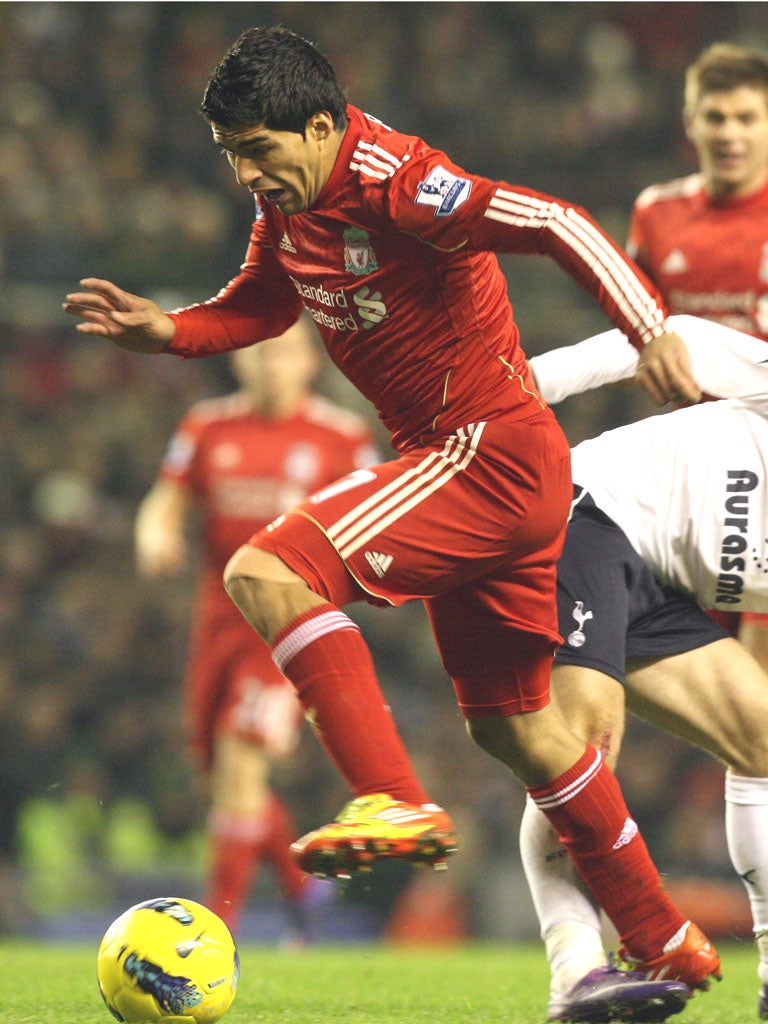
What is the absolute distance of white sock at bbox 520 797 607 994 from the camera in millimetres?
3469

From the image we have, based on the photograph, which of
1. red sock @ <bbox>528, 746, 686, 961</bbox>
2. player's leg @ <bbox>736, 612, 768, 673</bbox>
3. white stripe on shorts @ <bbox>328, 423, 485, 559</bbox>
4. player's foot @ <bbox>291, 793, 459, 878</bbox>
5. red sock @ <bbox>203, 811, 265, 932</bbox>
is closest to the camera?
player's foot @ <bbox>291, 793, 459, 878</bbox>

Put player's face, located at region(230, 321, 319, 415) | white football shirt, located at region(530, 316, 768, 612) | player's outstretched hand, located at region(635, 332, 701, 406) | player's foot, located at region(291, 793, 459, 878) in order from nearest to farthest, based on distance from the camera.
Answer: player's foot, located at region(291, 793, 459, 878) < player's outstretched hand, located at region(635, 332, 701, 406) < white football shirt, located at region(530, 316, 768, 612) < player's face, located at region(230, 321, 319, 415)

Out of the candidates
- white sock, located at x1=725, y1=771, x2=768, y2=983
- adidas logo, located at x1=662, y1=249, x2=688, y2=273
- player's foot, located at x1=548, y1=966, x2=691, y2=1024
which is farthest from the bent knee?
adidas logo, located at x1=662, y1=249, x2=688, y2=273

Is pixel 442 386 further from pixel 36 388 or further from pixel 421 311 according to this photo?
pixel 36 388

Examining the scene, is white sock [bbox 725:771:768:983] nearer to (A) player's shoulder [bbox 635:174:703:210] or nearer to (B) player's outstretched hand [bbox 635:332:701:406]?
(B) player's outstretched hand [bbox 635:332:701:406]

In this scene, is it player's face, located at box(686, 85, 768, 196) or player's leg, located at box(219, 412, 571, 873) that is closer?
player's leg, located at box(219, 412, 571, 873)

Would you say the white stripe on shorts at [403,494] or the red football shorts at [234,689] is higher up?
the white stripe on shorts at [403,494]

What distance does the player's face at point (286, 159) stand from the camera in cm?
308

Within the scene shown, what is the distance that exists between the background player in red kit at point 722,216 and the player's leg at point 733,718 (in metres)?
1.71

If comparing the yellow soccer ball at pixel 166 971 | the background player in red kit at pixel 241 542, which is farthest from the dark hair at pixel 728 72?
the yellow soccer ball at pixel 166 971

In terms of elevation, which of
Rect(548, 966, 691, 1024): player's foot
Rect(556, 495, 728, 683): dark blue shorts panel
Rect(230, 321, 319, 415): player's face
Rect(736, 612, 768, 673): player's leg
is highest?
Rect(230, 321, 319, 415): player's face

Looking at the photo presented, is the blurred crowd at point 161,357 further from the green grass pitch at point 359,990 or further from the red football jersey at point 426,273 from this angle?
the red football jersey at point 426,273

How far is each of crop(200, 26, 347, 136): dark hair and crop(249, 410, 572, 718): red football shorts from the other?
0.68 meters

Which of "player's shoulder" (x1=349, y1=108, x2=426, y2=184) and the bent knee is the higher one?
"player's shoulder" (x1=349, y1=108, x2=426, y2=184)
